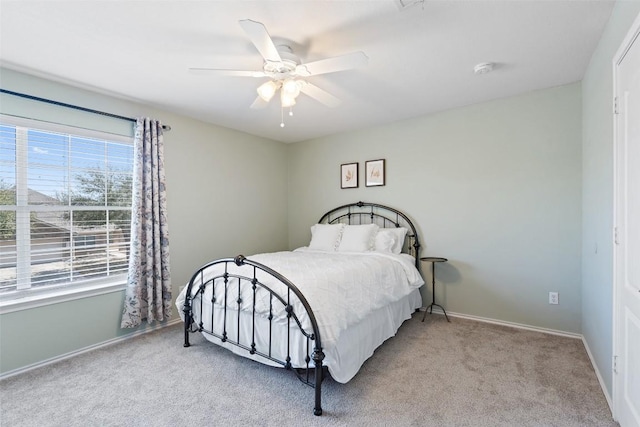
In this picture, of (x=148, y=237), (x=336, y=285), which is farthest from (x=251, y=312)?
(x=148, y=237)

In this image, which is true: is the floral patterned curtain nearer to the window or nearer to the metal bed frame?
the window

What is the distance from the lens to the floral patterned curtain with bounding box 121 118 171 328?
3.04 m

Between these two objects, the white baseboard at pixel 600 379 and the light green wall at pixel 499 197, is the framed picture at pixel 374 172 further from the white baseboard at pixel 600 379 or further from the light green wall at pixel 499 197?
the white baseboard at pixel 600 379

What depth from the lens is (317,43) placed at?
212 cm

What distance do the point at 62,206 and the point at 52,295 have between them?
77 centimetres

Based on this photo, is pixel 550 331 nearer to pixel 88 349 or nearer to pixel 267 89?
pixel 267 89

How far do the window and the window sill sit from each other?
1.8 inches

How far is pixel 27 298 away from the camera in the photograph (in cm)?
251

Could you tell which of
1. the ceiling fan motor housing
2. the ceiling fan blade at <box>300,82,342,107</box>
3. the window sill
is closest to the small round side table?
the ceiling fan blade at <box>300,82,342,107</box>

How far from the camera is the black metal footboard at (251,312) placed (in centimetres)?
202

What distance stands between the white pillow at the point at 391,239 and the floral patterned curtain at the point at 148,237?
2402mm

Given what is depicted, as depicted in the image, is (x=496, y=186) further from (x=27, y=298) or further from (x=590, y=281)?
(x=27, y=298)

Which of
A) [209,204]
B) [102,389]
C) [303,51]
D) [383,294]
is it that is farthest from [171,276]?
[303,51]

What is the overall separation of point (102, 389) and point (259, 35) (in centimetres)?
260
